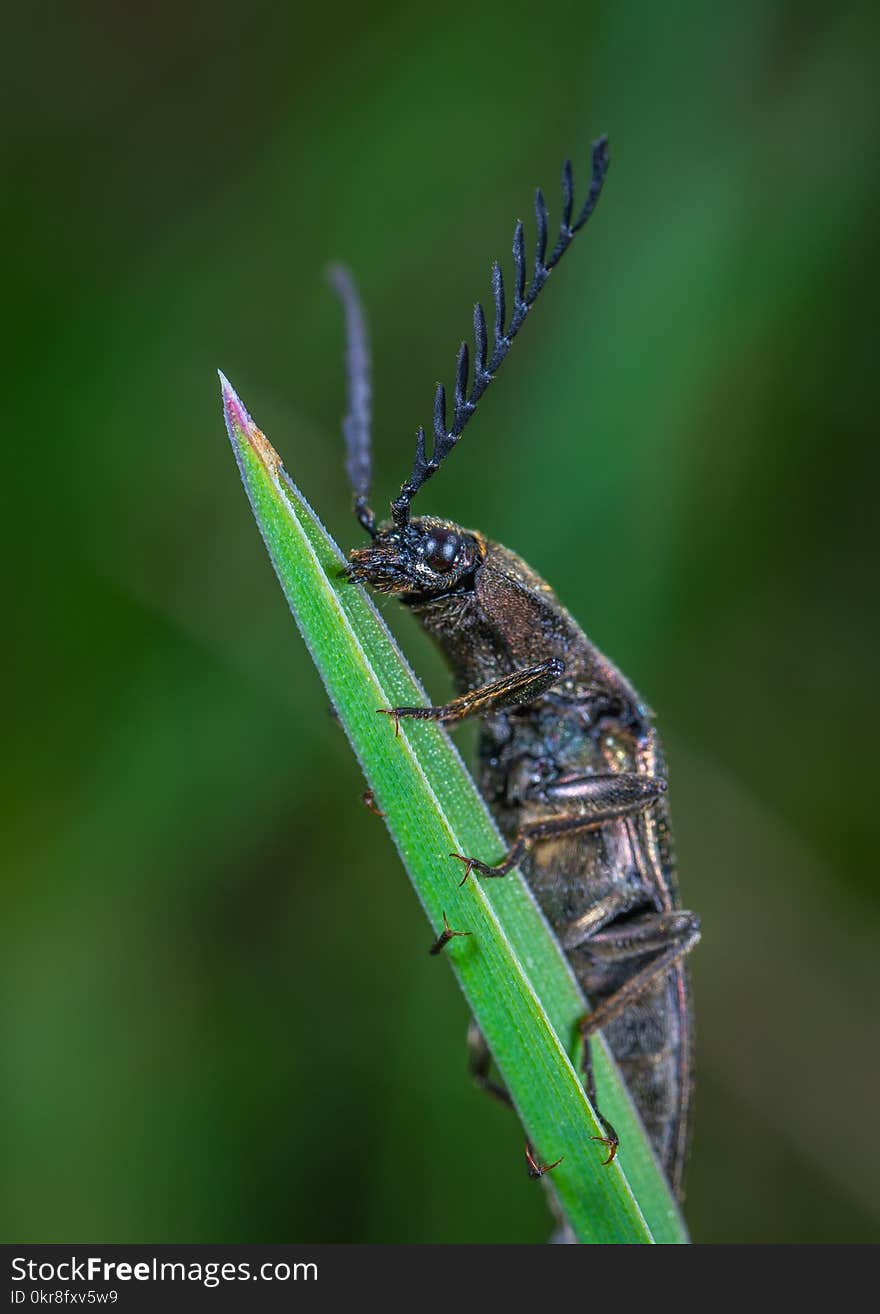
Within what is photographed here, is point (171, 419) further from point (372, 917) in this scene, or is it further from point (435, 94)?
point (372, 917)

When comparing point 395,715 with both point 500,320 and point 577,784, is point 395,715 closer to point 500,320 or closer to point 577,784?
point 500,320

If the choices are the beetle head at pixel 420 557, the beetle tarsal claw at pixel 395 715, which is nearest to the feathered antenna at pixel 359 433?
the beetle head at pixel 420 557

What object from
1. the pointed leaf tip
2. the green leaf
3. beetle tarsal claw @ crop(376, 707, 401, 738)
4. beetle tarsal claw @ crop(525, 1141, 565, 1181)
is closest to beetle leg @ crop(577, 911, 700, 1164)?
beetle tarsal claw @ crop(525, 1141, 565, 1181)

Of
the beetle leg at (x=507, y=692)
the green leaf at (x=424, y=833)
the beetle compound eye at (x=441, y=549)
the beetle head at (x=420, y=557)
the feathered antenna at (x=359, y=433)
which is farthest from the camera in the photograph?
the feathered antenna at (x=359, y=433)

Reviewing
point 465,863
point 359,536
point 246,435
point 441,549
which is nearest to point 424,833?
point 465,863

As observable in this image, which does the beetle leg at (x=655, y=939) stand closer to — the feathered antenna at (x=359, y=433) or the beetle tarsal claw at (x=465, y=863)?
the beetle tarsal claw at (x=465, y=863)

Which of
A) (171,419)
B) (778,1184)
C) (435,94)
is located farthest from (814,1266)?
(435,94)

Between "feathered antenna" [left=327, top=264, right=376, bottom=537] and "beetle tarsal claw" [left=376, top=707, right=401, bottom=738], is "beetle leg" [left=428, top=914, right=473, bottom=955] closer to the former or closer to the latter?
"beetle tarsal claw" [left=376, top=707, right=401, bottom=738]
